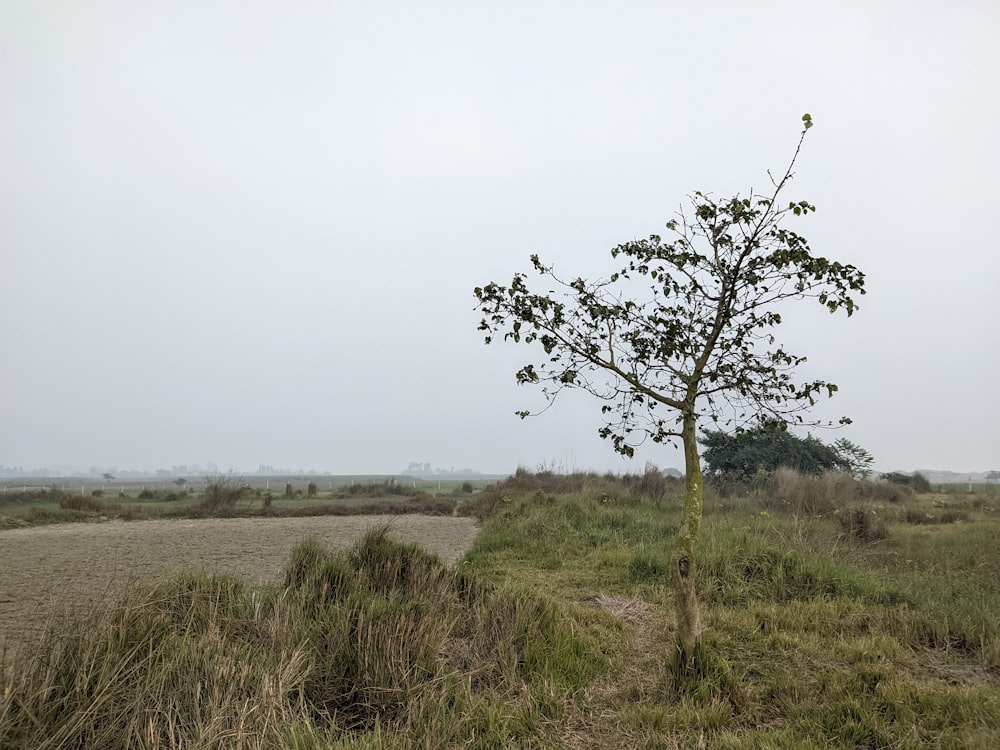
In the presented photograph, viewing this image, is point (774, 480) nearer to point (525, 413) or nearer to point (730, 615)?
point (730, 615)

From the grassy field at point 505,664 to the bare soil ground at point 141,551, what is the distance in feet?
2.79

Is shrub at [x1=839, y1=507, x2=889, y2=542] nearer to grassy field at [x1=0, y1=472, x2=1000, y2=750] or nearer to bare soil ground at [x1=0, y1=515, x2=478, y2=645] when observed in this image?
grassy field at [x1=0, y1=472, x2=1000, y2=750]

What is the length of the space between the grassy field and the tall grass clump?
2 centimetres

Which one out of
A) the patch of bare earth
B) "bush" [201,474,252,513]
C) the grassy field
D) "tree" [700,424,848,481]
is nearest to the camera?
the grassy field

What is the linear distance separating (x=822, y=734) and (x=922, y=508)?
15.0 meters

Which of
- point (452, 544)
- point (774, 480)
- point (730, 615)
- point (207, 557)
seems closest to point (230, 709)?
point (730, 615)

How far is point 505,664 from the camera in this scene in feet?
14.8

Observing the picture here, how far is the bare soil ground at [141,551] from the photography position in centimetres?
633

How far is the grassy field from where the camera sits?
3209 mm

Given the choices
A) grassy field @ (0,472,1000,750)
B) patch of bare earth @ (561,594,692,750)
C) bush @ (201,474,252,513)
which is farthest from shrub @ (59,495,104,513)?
patch of bare earth @ (561,594,692,750)

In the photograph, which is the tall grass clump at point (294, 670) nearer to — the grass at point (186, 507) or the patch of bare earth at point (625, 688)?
the patch of bare earth at point (625, 688)

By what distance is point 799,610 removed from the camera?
634 centimetres

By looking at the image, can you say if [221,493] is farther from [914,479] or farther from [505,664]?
[914,479]

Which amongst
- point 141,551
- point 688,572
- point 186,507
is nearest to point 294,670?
point 688,572
